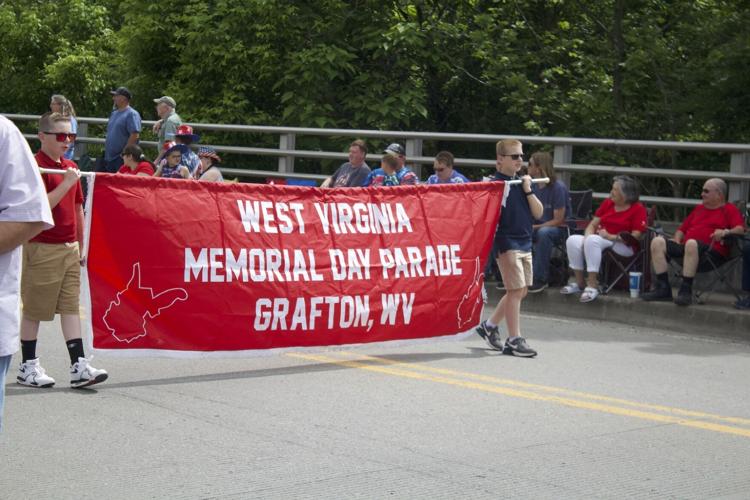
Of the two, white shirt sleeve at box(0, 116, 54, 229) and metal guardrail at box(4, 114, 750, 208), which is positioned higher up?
metal guardrail at box(4, 114, 750, 208)

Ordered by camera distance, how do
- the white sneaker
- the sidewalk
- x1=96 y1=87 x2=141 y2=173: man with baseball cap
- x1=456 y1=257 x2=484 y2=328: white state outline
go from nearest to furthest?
x1=456 y1=257 x2=484 y2=328: white state outline → the sidewalk → the white sneaker → x1=96 y1=87 x2=141 y2=173: man with baseball cap

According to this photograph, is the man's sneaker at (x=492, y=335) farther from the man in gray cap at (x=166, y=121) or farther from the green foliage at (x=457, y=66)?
the man in gray cap at (x=166, y=121)

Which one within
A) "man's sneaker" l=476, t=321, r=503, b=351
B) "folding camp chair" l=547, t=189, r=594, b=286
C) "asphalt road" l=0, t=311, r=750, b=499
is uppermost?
"folding camp chair" l=547, t=189, r=594, b=286

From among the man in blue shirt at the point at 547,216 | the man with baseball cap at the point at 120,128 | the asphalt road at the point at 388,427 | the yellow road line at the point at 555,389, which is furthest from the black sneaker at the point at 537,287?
the man with baseball cap at the point at 120,128

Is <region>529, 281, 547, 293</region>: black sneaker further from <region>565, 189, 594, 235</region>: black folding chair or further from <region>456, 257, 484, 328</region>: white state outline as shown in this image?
<region>456, 257, 484, 328</region>: white state outline

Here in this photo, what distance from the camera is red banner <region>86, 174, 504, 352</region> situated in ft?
29.5

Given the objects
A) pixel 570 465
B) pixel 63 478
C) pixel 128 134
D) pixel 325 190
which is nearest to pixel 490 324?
pixel 325 190

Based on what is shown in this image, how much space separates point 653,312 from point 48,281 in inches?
258

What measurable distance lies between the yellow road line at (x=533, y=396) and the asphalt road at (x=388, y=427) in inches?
0.7

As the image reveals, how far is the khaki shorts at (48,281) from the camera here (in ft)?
28.6

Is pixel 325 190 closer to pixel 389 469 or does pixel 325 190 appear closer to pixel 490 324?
pixel 490 324

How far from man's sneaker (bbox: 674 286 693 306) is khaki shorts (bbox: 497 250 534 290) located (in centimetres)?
248

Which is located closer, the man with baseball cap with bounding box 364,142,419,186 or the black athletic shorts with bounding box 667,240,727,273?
the black athletic shorts with bounding box 667,240,727,273

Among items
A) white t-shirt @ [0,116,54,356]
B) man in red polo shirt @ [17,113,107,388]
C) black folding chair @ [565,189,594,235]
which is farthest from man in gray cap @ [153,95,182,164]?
white t-shirt @ [0,116,54,356]
